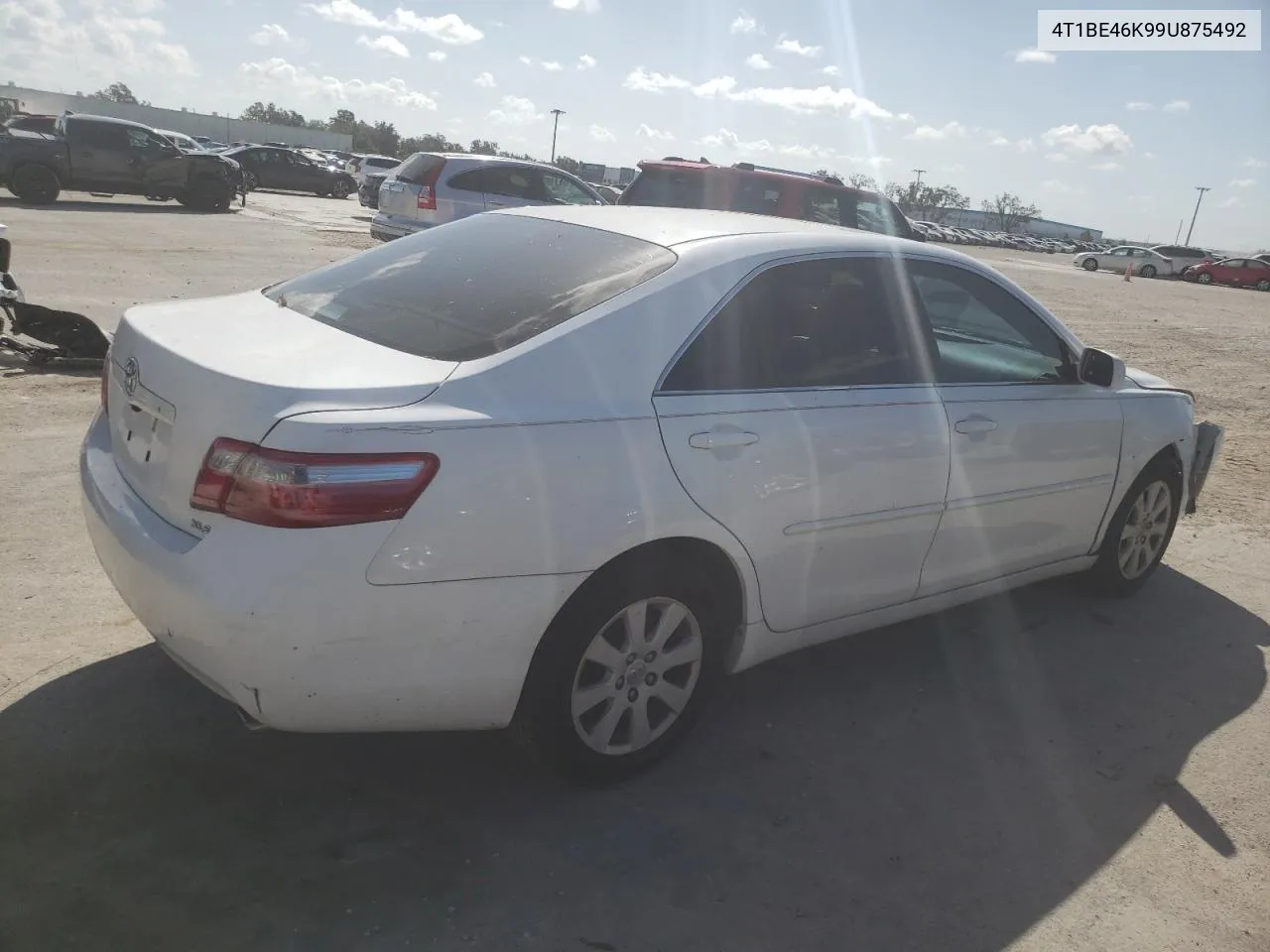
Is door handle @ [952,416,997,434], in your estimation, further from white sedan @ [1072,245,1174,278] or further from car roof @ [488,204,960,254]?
white sedan @ [1072,245,1174,278]

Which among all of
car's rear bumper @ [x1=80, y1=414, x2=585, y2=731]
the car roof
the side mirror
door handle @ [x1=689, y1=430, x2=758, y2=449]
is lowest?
car's rear bumper @ [x1=80, y1=414, x2=585, y2=731]

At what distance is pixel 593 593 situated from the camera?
2648 millimetres

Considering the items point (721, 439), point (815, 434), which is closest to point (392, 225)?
point (815, 434)

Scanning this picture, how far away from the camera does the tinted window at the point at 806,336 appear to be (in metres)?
2.97

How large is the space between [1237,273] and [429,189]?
40.8 metres

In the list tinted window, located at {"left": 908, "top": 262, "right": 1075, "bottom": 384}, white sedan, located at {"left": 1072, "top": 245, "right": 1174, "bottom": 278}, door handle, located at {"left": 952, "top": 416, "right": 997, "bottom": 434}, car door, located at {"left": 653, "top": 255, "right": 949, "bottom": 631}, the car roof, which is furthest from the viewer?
white sedan, located at {"left": 1072, "top": 245, "right": 1174, "bottom": 278}

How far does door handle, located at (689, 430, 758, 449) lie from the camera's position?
2.81 meters

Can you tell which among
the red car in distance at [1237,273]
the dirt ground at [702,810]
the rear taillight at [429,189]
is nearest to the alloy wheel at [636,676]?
the dirt ground at [702,810]

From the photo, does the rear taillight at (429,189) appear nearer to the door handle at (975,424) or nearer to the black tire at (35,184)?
the black tire at (35,184)

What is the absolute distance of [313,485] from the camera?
2.24 m

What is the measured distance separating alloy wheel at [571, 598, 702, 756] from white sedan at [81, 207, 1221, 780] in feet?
0.03

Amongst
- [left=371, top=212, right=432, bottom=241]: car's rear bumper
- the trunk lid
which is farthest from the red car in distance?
the trunk lid

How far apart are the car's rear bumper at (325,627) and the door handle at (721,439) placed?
0.53 m

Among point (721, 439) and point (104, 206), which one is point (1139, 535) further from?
point (104, 206)
